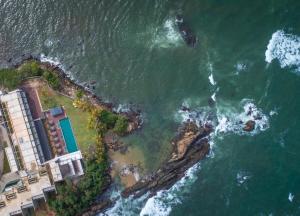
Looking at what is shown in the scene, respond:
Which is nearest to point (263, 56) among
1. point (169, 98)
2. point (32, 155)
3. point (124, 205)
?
point (169, 98)

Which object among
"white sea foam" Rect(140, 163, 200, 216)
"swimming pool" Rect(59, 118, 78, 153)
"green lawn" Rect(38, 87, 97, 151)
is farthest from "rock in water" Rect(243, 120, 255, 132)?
"swimming pool" Rect(59, 118, 78, 153)

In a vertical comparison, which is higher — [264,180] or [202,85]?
[202,85]

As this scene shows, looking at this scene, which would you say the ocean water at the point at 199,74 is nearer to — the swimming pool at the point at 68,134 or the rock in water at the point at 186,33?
the rock in water at the point at 186,33

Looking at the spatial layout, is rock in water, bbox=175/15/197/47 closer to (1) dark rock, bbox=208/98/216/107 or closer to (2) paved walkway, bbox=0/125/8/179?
(1) dark rock, bbox=208/98/216/107

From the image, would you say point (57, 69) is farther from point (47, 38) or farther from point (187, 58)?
point (187, 58)

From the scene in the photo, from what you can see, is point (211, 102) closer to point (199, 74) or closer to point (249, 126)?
point (199, 74)

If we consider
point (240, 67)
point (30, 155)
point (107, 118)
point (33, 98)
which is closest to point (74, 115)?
point (107, 118)
